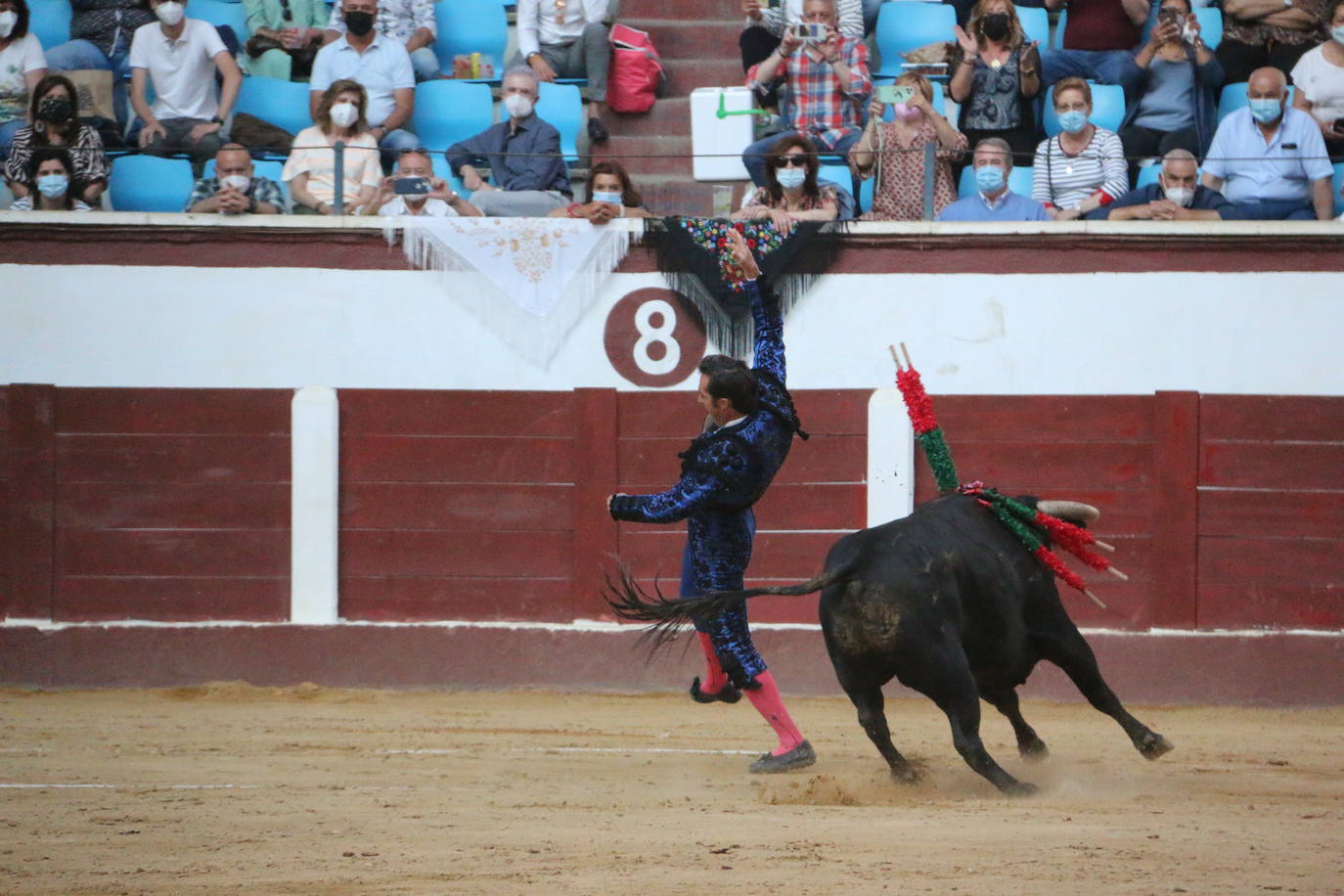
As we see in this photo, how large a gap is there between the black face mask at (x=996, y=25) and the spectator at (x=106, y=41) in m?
4.63

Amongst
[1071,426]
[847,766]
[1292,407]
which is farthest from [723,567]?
[1292,407]

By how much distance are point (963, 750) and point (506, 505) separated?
141 inches

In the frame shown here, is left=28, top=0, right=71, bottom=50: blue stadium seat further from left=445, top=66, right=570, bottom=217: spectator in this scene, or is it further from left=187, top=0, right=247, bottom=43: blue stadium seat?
left=445, top=66, right=570, bottom=217: spectator

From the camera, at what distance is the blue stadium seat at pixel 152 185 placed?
834 centimetres

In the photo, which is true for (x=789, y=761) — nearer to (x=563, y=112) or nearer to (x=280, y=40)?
(x=563, y=112)

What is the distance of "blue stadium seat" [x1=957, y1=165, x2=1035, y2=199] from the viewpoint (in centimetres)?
816

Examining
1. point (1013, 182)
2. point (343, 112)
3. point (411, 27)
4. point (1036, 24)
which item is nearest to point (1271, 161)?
point (1013, 182)

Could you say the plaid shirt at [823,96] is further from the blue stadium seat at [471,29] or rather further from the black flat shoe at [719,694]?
the black flat shoe at [719,694]

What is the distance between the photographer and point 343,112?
8141 millimetres

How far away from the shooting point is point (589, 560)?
303 inches

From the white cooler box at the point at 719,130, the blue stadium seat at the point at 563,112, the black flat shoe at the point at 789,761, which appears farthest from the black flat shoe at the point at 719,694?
the blue stadium seat at the point at 563,112

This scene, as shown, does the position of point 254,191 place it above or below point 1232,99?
below

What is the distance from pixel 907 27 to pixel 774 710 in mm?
5074

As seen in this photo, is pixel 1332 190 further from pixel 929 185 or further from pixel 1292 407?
pixel 929 185
